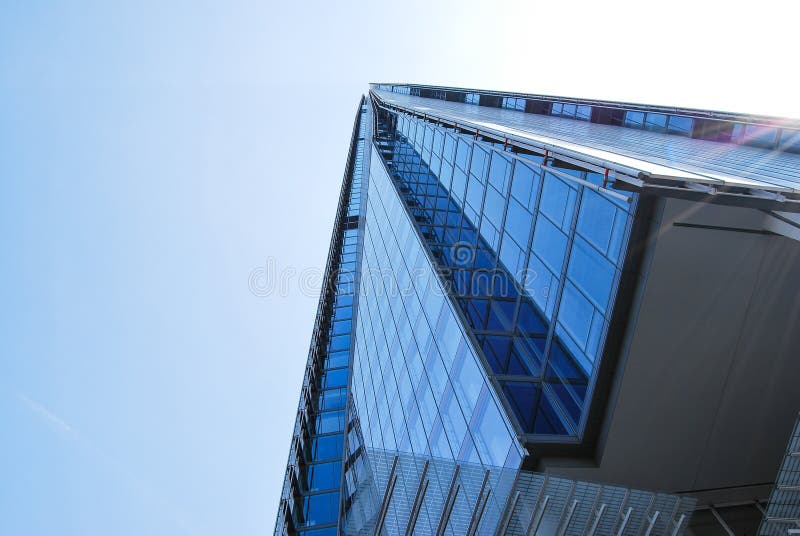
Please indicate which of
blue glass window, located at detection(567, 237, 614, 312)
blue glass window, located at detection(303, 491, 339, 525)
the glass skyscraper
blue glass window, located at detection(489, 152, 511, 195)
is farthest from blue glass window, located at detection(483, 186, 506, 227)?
blue glass window, located at detection(303, 491, 339, 525)

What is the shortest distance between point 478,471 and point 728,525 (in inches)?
236

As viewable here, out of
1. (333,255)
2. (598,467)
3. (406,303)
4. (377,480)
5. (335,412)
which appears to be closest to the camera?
Answer: (598,467)

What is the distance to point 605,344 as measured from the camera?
38.7ft

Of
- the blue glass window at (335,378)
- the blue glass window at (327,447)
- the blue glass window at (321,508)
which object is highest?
the blue glass window at (335,378)

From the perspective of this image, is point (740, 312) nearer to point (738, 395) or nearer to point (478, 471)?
point (738, 395)

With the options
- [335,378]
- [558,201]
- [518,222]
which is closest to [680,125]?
[518,222]

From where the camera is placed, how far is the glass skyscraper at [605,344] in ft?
34.8

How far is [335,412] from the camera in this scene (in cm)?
3941

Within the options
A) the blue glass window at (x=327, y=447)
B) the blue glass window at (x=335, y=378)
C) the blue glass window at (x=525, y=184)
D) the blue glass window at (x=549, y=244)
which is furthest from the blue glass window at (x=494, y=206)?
the blue glass window at (x=335, y=378)

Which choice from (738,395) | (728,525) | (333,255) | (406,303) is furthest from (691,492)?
(333,255)

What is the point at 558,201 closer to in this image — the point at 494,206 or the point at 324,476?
the point at 494,206

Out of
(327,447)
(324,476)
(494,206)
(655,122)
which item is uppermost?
(655,122)

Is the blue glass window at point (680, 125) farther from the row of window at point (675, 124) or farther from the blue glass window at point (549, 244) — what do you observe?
the blue glass window at point (549, 244)

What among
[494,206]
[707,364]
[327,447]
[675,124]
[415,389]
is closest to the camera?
[707,364]
